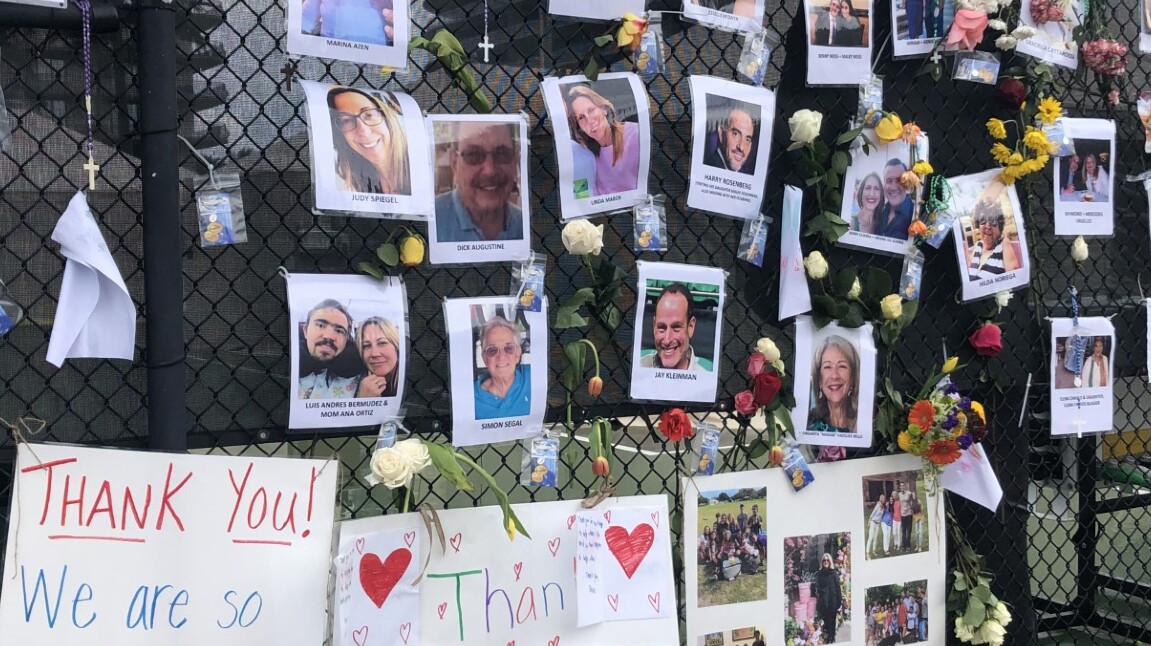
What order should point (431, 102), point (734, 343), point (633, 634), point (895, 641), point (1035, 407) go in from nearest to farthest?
point (431, 102) → point (633, 634) → point (734, 343) → point (895, 641) → point (1035, 407)

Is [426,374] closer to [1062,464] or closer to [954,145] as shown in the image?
[954,145]

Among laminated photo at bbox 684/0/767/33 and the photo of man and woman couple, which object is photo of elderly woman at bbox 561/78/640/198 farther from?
the photo of man and woman couple

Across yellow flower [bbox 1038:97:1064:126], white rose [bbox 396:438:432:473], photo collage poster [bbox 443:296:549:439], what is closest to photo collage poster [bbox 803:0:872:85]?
yellow flower [bbox 1038:97:1064:126]

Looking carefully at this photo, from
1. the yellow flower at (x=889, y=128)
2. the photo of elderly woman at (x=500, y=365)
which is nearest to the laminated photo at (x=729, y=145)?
the yellow flower at (x=889, y=128)

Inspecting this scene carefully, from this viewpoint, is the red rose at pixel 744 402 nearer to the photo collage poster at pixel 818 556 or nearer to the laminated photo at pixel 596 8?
the photo collage poster at pixel 818 556

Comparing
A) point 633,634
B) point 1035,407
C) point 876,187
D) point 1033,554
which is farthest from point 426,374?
point 1033,554

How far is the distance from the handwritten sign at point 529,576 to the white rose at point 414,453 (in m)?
0.15

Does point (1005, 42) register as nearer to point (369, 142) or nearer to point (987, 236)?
point (987, 236)

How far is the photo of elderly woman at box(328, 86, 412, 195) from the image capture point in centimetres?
166

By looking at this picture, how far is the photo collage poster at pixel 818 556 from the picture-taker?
2061 mm

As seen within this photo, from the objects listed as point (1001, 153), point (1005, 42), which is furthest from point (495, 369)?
point (1005, 42)

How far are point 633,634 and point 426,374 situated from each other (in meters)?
0.69

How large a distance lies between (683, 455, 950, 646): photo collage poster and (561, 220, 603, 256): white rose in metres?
0.58

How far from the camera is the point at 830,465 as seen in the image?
2.18 metres
